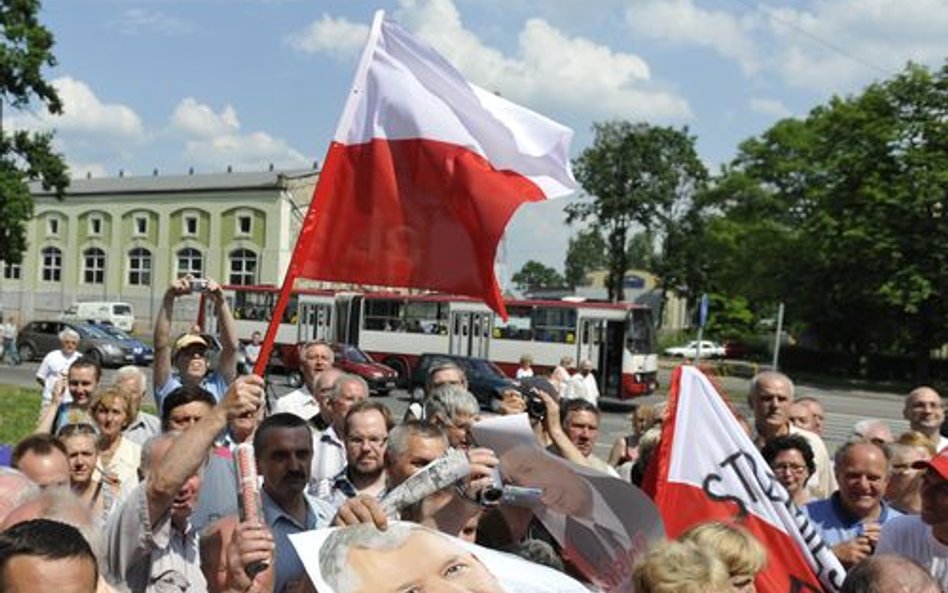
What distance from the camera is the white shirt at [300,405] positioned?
6711 mm

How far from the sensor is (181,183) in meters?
66.4

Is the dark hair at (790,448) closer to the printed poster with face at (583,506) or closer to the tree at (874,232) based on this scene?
the printed poster with face at (583,506)

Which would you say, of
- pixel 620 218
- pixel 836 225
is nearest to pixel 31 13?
pixel 836 225

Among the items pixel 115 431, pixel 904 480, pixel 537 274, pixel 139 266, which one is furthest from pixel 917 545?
pixel 537 274

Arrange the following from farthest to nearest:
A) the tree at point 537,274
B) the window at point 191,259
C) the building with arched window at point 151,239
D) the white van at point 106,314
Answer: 1. the tree at point 537,274
2. the window at point 191,259
3. the building with arched window at point 151,239
4. the white van at point 106,314

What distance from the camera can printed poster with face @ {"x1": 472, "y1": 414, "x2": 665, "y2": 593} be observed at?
11.2 ft

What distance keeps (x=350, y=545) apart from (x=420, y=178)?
2801 millimetres

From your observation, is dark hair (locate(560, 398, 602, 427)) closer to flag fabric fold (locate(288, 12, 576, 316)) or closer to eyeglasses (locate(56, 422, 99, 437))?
flag fabric fold (locate(288, 12, 576, 316))

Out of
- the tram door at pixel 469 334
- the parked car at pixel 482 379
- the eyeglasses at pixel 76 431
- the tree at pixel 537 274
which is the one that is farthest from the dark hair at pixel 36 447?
the tree at pixel 537 274

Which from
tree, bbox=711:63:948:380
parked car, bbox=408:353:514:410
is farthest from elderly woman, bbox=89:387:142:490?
tree, bbox=711:63:948:380

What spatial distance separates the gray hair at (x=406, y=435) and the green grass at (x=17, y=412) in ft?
28.1

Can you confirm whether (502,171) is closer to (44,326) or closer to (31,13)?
(44,326)

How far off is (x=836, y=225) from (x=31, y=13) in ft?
105

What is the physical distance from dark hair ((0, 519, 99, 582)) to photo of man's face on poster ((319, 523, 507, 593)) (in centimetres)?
54
